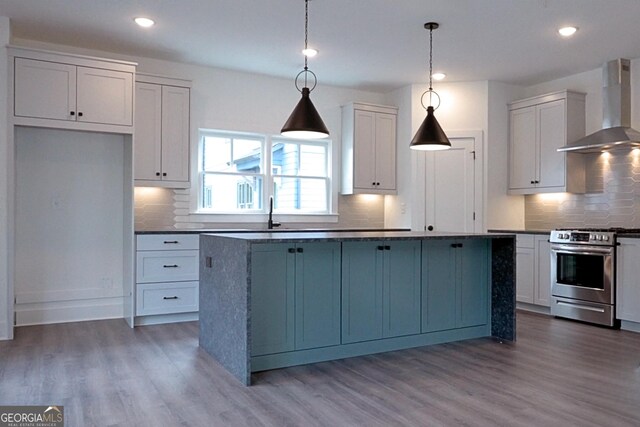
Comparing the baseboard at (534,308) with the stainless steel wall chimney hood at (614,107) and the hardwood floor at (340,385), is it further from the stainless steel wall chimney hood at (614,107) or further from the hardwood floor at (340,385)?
the stainless steel wall chimney hood at (614,107)

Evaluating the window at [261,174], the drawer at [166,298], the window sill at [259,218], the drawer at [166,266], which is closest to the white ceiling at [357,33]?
the window at [261,174]

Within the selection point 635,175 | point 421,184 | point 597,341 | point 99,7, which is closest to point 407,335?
point 597,341

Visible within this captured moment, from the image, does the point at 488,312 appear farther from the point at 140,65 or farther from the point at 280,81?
the point at 140,65

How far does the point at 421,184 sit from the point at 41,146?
4228mm

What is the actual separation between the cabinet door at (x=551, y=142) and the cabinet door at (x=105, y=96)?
452 centimetres

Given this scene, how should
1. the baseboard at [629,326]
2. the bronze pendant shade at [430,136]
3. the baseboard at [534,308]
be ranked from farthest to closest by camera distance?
1. the baseboard at [534,308]
2. the baseboard at [629,326]
3. the bronze pendant shade at [430,136]

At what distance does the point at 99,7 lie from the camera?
13.8 feet

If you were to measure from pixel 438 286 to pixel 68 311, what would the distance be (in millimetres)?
3572

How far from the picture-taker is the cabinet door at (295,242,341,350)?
3.70 metres

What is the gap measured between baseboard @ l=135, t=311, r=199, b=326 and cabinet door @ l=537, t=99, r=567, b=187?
4.20m

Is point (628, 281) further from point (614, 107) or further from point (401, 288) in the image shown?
point (401, 288)

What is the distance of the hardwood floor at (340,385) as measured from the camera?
108 inches

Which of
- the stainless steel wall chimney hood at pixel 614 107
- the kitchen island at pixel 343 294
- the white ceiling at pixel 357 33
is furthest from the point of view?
the stainless steel wall chimney hood at pixel 614 107

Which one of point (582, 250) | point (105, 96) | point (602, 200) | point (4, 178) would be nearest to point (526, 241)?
point (582, 250)
